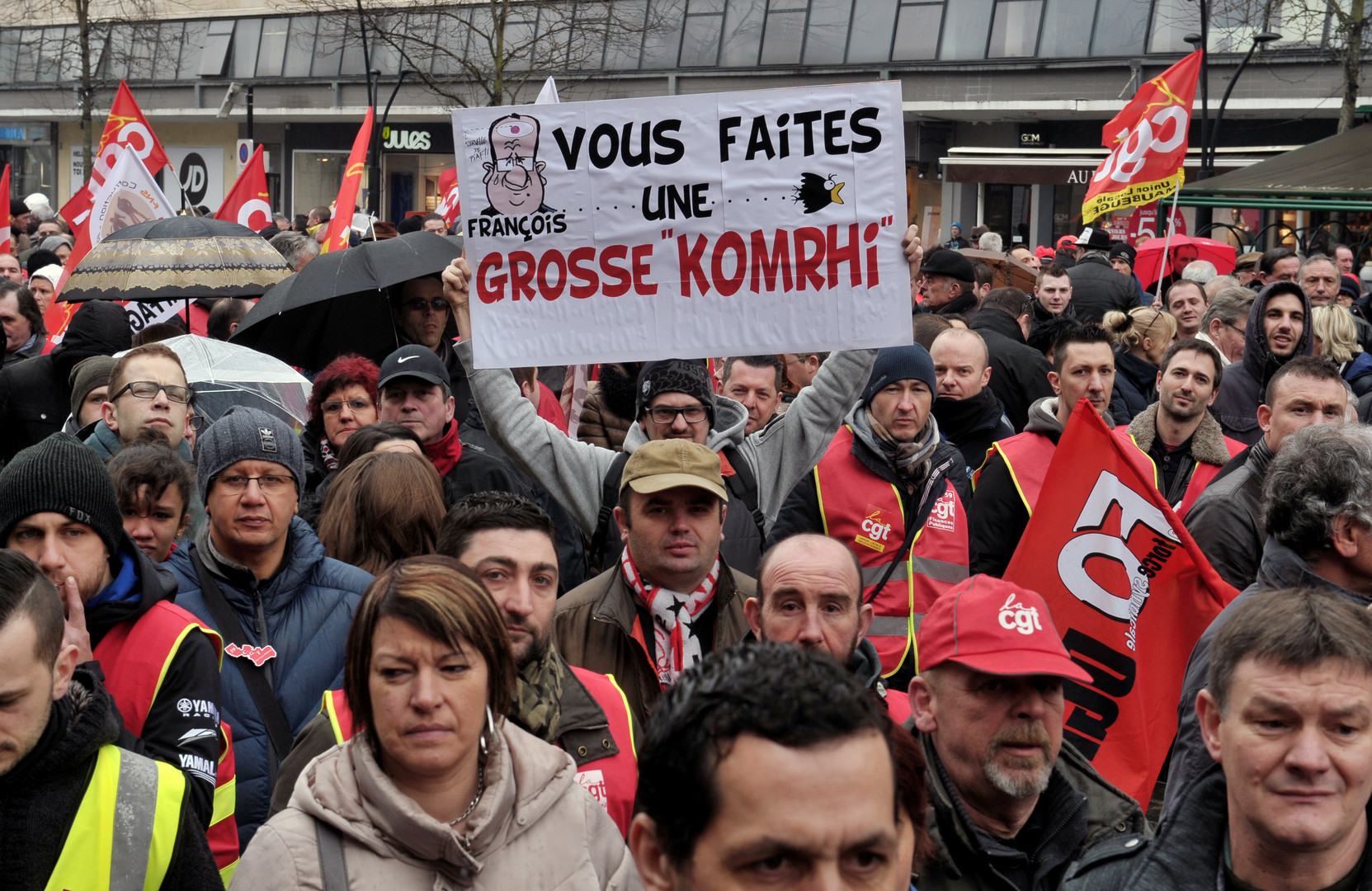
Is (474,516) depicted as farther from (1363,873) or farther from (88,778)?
(1363,873)

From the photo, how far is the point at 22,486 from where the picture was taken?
3.41 meters

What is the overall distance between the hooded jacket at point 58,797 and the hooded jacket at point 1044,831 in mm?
1429

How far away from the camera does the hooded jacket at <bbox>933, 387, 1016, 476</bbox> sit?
657 centimetres

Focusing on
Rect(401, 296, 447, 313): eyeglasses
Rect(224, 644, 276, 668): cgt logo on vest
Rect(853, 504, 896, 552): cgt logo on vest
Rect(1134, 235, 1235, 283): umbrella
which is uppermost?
Rect(1134, 235, 1235, 283): umbrella

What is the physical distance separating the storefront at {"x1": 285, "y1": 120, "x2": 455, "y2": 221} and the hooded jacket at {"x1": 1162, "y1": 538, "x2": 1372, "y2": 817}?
39.1m

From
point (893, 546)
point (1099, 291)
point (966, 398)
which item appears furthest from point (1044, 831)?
point (1099, 291)

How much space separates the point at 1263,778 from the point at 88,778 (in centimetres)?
213

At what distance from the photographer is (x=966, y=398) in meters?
6.56

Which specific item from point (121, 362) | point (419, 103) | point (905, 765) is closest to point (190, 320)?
point (121, 362)

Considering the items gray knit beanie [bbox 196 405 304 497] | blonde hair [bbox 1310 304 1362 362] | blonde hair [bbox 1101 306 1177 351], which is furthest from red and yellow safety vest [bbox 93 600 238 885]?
blonde hair [bbox 1310 304 1362 362]

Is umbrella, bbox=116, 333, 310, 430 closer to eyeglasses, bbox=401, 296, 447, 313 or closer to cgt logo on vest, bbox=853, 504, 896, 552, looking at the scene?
eyeglasses, bbox=401, 296, 447, 313

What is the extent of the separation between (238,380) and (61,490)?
316 centimetres

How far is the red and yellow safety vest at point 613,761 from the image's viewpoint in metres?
3.21

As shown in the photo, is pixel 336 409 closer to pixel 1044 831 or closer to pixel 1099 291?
pixel 1044 831
